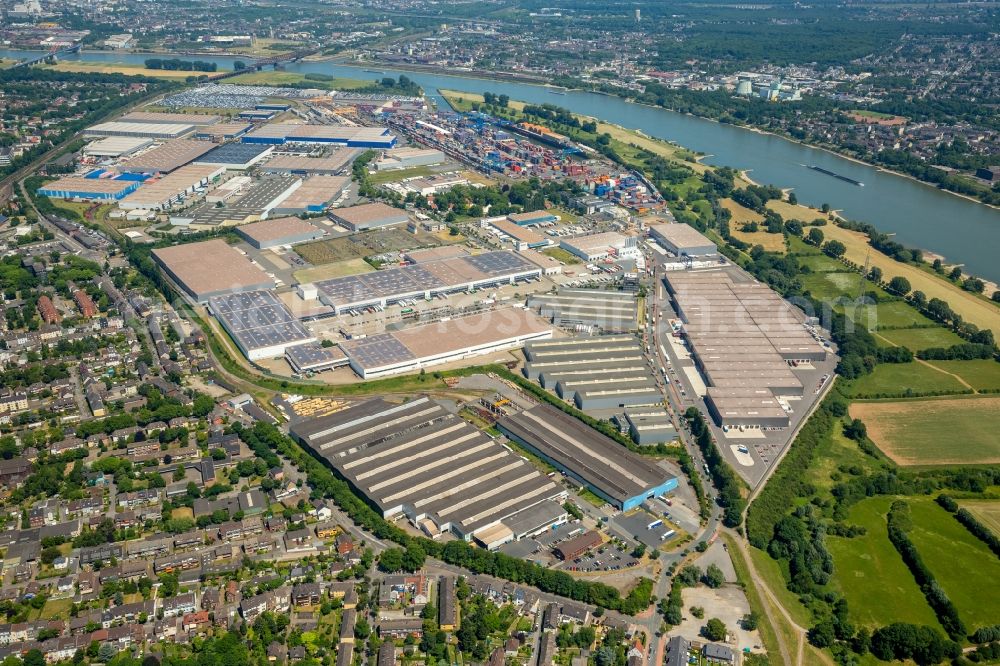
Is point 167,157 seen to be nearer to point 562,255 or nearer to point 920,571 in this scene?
point 562,255

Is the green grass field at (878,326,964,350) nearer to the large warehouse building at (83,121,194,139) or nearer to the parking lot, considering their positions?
the parking lot

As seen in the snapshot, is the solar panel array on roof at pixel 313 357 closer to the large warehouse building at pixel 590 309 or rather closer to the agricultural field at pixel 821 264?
the large warehouse building at pixel 590 309

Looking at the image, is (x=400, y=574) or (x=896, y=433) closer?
(x=400, y=574)

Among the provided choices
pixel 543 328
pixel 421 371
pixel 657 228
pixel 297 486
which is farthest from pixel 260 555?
pixel 657 228

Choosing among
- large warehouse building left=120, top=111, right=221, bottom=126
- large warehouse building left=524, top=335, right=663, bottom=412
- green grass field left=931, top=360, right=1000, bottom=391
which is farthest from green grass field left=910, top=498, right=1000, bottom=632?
large warehouse building left=120, top=111, right=221, bottom=126

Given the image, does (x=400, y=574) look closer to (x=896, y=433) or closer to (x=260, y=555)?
(x=260, y=555)

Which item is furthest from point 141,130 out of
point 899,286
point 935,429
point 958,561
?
point 958,561
